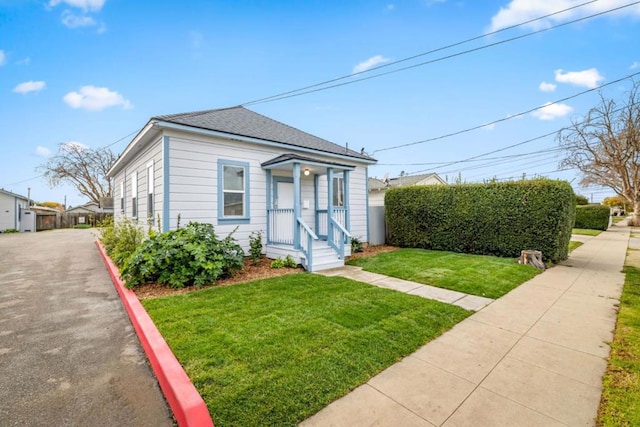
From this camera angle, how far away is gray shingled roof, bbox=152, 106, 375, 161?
688 centimetres

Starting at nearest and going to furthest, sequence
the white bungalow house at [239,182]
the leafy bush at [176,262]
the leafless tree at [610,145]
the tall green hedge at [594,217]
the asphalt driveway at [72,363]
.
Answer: the asphalt driveway at [72,363] < the leafy bush at [176,262] < the white bungalow house at [239,182] < the tall green hedge at [594,217] < the leafless tree at [610,145]

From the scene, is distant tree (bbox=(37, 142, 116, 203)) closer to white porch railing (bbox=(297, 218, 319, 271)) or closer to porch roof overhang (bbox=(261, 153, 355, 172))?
porch roof overhang (bbox=(261, 153, 355, 172))

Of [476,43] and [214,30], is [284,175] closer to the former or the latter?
[214,30]

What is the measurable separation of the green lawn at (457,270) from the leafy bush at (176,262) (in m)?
3.58

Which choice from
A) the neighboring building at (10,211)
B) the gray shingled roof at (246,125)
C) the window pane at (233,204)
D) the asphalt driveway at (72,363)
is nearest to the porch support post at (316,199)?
the gray shingled roof at (246,125)

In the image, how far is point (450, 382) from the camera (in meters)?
2.33

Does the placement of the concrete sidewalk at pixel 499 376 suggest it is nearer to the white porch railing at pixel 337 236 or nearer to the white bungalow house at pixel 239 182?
the white porch railing at pixel 337 236

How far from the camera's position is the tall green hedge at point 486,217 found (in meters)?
7.45

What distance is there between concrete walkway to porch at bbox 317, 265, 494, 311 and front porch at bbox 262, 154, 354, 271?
67cm

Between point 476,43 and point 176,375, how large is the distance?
10.8 meters

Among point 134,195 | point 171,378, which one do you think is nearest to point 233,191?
point 134,195

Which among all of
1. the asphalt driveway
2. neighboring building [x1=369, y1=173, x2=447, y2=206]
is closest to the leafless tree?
neighboring building [x1=369, y1=173, x2=447, y2=206]

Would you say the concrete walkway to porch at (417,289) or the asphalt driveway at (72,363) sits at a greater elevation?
the concrete walkway to porch at (417,289)

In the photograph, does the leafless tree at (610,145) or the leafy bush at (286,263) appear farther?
the leafless tree at (610,145)
